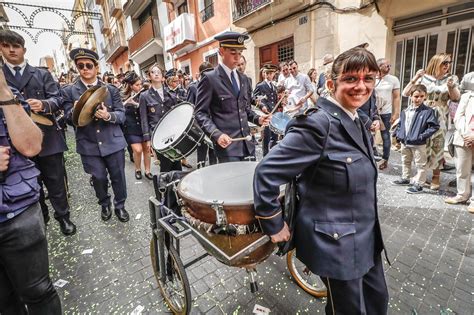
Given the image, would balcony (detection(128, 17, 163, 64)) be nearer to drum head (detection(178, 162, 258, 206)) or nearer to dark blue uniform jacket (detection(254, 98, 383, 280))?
→ drum head (detection(178, 162, 258, 206))

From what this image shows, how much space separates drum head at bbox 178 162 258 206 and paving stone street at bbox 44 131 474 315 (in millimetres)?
1162

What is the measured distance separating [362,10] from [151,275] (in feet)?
25.3

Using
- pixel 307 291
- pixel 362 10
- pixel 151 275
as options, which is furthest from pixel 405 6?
pixel 151 275

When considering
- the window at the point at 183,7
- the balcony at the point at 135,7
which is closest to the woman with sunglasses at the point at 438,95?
the window at the point at 183,7

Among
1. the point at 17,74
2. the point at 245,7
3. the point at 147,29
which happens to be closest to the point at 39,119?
the point at 17,74

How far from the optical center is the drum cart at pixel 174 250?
5.19 feet

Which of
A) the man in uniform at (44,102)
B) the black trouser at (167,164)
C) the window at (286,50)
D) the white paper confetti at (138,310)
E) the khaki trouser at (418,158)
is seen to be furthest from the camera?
the window at (286,50)

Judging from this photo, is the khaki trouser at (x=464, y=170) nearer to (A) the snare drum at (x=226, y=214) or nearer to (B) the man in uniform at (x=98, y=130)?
(A) the snare drum at (x=226, y=214)

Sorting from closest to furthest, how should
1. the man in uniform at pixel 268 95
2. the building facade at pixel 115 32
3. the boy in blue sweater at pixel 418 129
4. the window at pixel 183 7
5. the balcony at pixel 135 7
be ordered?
the boy in blue sweater at pixel 418 129
the man in uniform at pixel 268 95
the window at pixel 183 7
the balcony at pixel 135 7
the building facade at pixel 115 32

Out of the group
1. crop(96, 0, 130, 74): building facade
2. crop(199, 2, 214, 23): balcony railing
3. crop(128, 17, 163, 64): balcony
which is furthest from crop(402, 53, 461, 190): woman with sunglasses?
crop(96, 0, 130, 74): building facade

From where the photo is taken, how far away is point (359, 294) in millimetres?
1402

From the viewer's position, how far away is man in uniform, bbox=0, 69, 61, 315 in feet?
4.58

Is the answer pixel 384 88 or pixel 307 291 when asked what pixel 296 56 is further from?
pixel 307 291

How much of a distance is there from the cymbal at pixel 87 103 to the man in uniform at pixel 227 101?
43.8 inches
